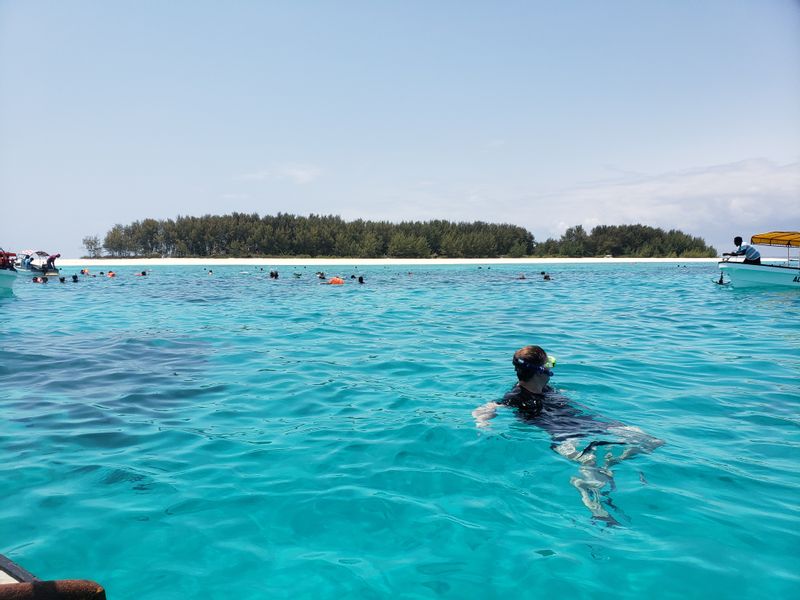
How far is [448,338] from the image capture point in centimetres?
1220

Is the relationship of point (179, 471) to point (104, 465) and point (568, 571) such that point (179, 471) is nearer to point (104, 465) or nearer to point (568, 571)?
point (104, 465)

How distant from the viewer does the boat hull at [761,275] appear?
73.5ft

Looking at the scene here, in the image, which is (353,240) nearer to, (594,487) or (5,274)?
(5,274)

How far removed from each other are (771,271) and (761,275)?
449 mm

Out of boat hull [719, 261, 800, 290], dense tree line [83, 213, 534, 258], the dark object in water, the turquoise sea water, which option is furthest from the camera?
dense tree line [83, 213, 534, 258]

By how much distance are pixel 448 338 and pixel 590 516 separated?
26.8 ft

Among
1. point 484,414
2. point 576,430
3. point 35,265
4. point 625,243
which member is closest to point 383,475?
point 484,414

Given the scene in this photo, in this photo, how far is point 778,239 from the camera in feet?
84.7

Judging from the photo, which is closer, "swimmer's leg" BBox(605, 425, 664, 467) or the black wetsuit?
"swimmer's leg" BBox(605, 425, 664, 467)

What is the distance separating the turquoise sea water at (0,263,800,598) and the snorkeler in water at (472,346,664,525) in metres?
0.11

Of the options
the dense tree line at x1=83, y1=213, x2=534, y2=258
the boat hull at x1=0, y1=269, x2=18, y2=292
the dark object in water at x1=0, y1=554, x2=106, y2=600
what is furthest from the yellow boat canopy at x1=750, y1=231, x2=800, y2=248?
the dense tree line at x1=83, y1=213, x2=534, y2=258

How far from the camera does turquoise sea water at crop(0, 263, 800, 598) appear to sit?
11.3 feet

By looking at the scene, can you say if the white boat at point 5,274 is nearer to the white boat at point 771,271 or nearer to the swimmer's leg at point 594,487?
the swimmer's leg at point 594,487

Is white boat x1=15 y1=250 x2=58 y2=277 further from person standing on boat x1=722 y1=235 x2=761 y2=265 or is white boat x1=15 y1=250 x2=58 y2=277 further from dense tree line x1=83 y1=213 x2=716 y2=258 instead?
person standing on boat x1=722 y1=235 x2=761 y2=265
